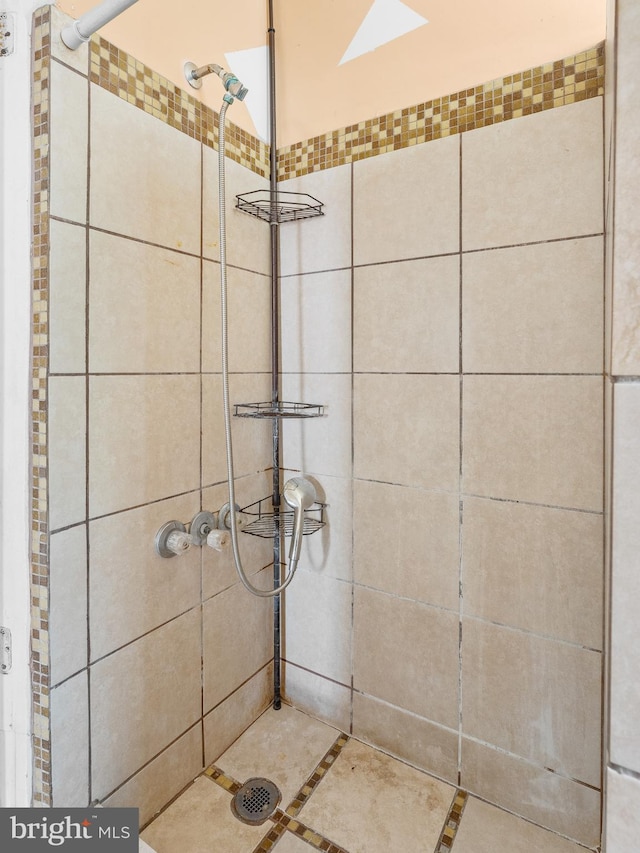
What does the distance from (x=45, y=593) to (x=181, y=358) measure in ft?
1.91

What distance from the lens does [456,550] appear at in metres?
1.23

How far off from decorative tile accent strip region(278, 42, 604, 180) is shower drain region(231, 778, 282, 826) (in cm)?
168

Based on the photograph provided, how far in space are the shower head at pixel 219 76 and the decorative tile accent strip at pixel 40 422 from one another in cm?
34

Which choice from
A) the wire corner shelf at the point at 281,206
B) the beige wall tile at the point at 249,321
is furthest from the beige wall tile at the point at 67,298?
the wire corner shelf at the point at 281,206

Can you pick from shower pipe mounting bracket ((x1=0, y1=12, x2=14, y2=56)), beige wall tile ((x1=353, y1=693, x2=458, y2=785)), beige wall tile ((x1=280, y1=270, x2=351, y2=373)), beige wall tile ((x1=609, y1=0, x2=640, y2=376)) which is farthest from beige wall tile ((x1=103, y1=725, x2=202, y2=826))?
shower pipe mounting bracket ((x1=0, y1=12, x2=14, y2=56))

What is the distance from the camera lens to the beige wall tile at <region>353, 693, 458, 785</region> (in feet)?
4.19

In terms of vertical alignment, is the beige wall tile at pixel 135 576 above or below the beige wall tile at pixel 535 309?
below

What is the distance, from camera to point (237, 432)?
1.38 m

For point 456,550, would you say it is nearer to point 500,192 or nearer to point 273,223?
point 500,192

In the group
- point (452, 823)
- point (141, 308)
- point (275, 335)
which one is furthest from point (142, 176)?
point (452, 823)

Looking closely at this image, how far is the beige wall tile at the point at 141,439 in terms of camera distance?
101cm

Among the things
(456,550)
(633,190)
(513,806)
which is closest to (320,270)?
(456,550)

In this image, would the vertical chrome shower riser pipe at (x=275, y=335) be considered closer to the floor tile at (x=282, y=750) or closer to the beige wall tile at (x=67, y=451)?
the floor tile at (x=282, y=750)

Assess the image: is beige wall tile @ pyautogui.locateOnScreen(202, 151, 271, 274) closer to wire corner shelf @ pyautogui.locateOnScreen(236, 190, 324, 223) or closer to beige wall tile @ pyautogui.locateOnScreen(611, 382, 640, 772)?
wire corner shelf @ pyautogui.locateOnScreen(236, 190, 324, 223)
